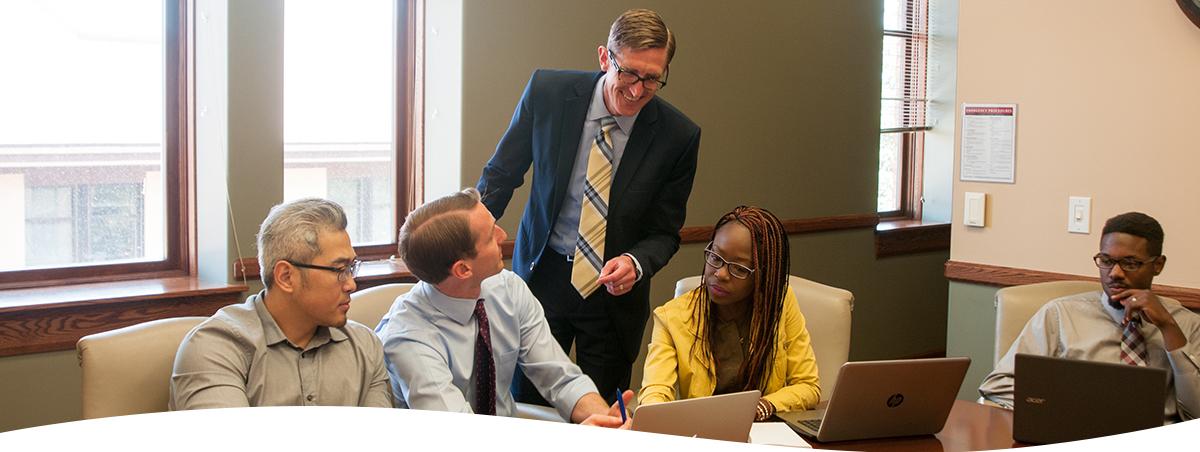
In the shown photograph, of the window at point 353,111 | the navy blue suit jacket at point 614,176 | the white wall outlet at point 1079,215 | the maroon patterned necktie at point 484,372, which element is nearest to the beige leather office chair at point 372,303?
the maroon patterned necktie at point 484,372

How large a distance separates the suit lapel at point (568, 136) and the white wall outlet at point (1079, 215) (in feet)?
5.71

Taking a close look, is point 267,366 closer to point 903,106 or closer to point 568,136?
point 568,136

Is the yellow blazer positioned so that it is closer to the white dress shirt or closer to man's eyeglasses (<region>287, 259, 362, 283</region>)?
the white dress shirt

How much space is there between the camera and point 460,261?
2.18 meters

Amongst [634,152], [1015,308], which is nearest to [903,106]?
[1015,308]

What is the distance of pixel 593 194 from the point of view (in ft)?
8.95

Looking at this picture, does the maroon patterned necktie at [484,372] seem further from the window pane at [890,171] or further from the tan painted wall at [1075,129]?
the window pane at [890,171]

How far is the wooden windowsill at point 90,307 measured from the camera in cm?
299

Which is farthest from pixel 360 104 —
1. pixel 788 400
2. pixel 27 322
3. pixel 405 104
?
pixel 788 400

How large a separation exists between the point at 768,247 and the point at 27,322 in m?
2.05

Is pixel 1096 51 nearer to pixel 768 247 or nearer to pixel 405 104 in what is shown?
pixel 768 247

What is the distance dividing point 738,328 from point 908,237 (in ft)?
11.6

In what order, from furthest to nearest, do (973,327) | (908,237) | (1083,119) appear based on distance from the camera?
(908,237)
(973,327)
(1083,119)

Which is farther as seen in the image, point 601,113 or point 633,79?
point 601,113
